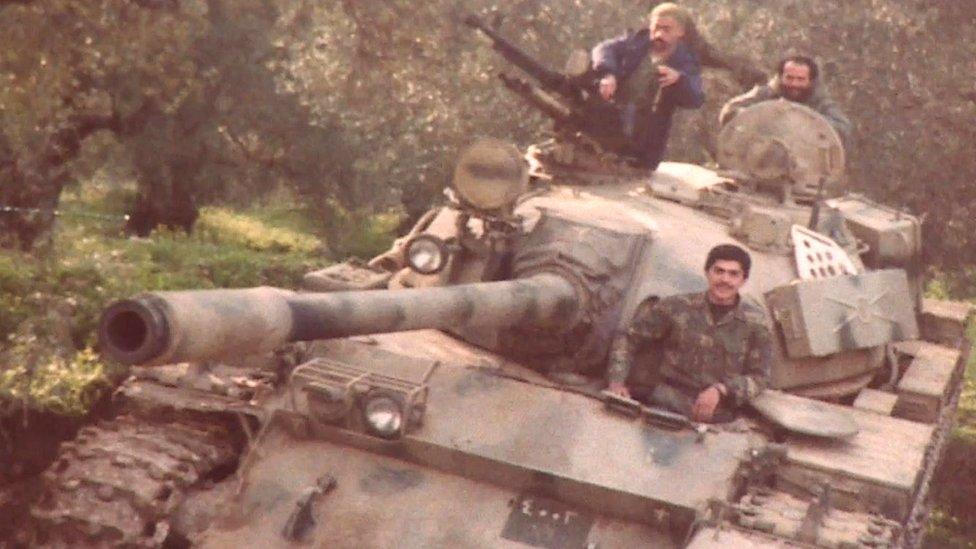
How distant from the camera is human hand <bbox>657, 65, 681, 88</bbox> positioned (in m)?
11.1

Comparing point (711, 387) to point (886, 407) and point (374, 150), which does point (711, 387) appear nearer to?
point (886, 407)

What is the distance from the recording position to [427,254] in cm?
930

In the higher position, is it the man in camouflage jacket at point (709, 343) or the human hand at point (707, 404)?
the man in camouflage jacket at point (709, 343)

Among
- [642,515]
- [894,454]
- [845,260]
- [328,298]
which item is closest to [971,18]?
[845,260]

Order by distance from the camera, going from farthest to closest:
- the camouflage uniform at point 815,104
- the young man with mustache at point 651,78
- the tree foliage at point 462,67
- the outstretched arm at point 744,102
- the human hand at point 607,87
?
the tree foliage at point 462,67, the outstretched arm at point 744,102, the camouflage uniform at point 815,104, the young man with mustache at point 651,78, the human hand at point 607,87

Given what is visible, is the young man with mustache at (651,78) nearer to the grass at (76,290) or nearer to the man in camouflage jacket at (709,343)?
the man in camouflage jacket at (709,343)

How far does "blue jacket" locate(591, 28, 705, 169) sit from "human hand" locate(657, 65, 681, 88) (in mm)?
100

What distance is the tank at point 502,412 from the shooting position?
737 centimetres

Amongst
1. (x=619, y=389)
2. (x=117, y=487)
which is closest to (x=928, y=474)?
(x=619, y=389)

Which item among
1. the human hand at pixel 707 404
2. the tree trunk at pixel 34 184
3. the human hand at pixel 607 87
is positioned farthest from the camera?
the tree trunk at pixel 34 184

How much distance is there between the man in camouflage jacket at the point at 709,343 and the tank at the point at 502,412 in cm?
23

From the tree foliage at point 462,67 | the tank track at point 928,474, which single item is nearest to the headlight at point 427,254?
the tank track at point 928,474

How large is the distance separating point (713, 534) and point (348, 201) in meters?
22.0

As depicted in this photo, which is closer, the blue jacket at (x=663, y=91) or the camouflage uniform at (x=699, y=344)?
the camouflage uniform at (x=699, y=344)
